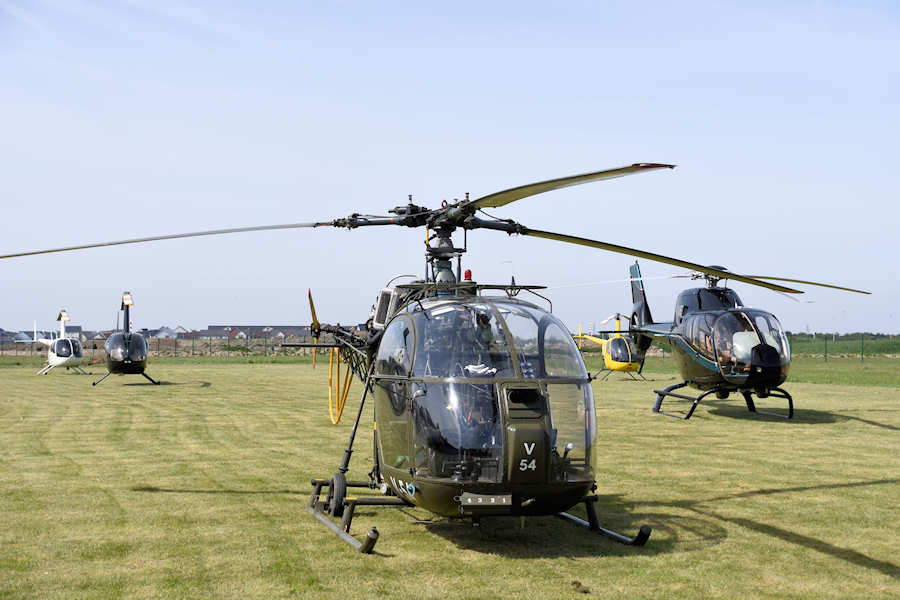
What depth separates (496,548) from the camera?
23.7 feet

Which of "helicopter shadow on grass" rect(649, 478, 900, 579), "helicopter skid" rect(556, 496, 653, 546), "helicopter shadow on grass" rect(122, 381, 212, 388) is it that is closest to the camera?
"helicopter shadow on grass" rect(649, 478, 900, 579)

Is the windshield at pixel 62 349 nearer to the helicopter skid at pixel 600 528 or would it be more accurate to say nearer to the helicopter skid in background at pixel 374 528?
the helicopter skid in background at pixel 374 528

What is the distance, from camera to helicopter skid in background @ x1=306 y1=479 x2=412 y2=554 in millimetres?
6967

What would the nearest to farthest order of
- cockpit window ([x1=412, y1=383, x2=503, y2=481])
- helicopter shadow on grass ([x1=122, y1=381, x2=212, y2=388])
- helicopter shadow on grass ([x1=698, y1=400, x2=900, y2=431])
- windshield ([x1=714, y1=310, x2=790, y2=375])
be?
cockpit window ([x1=412, y1=383, x2=503, y2=481]) → windshield ([x1=714, y1=310, x2=790, y2=375]) → helicopter shadow on grass ([x1=698, y1=400, x2=900, y2=431]) → helicopter shadow on grass ([x1=122, y1=381, x2=212, y2=388])

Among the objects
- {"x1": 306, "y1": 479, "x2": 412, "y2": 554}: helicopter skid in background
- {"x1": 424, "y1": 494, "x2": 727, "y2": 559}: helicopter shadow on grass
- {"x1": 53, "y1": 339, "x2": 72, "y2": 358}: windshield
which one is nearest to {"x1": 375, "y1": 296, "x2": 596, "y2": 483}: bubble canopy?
{"x1": 306, "y1": 479, "x2": 412, "y2": 554}: helicopter skid in background

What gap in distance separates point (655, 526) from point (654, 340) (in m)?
14.9

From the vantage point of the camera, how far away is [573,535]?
773 centimetres

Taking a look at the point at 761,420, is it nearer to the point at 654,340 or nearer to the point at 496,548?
the point at 654,340

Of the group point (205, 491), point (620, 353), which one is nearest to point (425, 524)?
point (205, 491)

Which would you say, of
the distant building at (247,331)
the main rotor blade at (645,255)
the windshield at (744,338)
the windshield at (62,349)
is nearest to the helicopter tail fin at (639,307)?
the windshield at (744,338)

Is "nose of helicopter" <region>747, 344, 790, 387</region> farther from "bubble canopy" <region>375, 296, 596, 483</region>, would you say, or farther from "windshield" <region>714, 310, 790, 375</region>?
"bubble canopy" <region>375, 296, 596, 483</region>

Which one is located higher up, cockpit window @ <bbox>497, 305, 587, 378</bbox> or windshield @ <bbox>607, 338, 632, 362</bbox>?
cockpit window @ <bbox>497, 305, 587, 378</bbox>

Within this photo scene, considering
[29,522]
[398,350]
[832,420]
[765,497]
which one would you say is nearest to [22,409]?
[29,522]

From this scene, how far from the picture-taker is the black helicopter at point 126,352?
31500 mm
